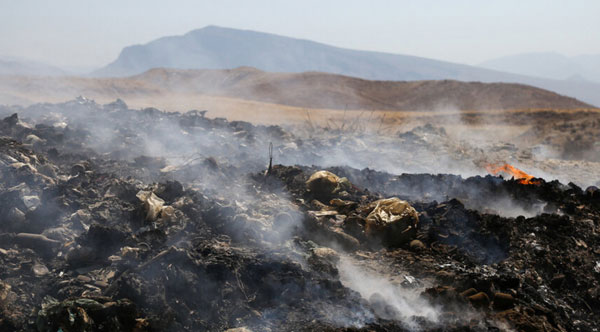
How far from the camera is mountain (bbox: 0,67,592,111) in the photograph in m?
27.0

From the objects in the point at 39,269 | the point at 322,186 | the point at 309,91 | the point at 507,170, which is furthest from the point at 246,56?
the point at 39,269

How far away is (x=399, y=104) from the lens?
31703 millimetres

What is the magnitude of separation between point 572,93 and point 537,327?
8615cm

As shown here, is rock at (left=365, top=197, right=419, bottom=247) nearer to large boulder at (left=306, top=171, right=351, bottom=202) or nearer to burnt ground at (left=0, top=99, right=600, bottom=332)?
burnt ground at (left=0, top=99, right=600, bottom=332)

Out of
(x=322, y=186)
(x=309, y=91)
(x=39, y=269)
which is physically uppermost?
(x=322, y=186)

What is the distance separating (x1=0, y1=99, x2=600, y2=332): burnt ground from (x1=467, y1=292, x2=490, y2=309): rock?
0.01 m

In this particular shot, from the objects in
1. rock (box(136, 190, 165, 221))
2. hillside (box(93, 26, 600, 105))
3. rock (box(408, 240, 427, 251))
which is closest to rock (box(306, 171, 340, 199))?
rock (box(408, 240, 427, 251))

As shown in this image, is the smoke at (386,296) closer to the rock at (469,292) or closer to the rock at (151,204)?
the rock at (469,292)

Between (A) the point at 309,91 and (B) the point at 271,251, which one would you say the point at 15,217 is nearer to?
(B) the point at 271,251

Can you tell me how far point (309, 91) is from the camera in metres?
32.0

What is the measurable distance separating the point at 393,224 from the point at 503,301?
1.66m

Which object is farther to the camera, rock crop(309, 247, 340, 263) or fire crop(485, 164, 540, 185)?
fire crop(485, 164, 540, 185)

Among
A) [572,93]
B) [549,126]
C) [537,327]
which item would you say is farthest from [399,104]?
[572,93]

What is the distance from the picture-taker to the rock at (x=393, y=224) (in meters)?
5.34
